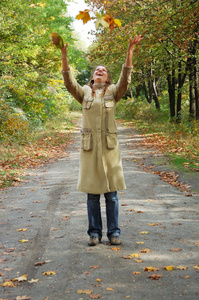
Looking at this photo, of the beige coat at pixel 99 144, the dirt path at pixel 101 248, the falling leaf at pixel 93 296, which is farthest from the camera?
the beige coat at pixel 99 144

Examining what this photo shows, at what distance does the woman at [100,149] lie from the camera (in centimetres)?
475

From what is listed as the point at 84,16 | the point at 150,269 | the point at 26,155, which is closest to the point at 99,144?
the point at 150,269

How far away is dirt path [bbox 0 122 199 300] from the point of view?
361cm

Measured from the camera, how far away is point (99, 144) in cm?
475

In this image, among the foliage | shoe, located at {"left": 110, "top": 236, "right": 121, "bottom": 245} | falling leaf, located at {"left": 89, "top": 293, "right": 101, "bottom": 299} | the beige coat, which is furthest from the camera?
the foliage

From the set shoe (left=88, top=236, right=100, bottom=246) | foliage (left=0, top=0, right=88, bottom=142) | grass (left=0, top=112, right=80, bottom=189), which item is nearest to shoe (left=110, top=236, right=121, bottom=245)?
shoe (left=88, top=236, right=100, bottom=246)

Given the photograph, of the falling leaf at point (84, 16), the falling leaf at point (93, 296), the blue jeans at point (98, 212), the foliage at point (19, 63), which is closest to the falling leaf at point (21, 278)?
the falling leaf at point (93, 296)

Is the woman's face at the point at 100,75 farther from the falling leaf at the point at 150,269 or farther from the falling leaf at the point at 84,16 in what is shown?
the falling leaf at the point at 150,269

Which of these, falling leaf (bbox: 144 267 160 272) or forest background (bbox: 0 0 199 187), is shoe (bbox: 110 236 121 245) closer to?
falling leaf (bbox: 144 267 160 272)

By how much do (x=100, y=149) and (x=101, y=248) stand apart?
1.25 m

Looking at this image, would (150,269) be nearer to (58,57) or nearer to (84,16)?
(84,16)

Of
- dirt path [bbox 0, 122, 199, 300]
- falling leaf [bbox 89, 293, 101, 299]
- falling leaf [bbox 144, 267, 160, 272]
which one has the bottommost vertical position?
dirt path [bbox 0, 122, 199, 300]

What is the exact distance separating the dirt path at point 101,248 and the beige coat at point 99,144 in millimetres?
825

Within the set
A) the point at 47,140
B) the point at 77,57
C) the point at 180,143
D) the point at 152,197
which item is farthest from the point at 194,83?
the point at 77,57
